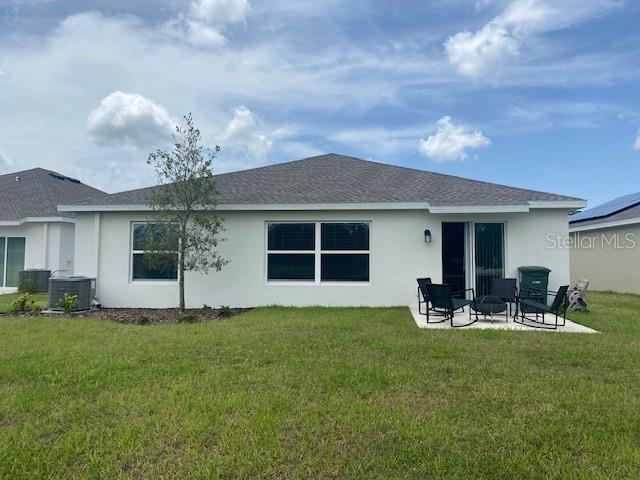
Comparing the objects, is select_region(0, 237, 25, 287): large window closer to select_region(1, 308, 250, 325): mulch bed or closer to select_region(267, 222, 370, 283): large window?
select_region(1, 308, 250, 325): mulch bed

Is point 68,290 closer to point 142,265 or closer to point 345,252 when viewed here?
point 142,265

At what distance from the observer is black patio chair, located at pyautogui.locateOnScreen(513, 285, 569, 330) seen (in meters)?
8.41

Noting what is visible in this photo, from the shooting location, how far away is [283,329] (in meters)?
7.81

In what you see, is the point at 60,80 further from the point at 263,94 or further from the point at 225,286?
the point at 225,286

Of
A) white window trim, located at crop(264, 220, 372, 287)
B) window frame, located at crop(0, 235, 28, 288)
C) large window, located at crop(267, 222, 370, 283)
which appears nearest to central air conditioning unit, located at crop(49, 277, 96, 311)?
white window trim, located at crop(264, 220, 372, 287)

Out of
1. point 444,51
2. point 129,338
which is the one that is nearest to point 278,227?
point 129,338

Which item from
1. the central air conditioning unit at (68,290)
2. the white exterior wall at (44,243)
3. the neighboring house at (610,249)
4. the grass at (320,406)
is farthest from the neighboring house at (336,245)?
the neighboring house at (610,249)

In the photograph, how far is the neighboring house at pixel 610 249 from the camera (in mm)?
15773

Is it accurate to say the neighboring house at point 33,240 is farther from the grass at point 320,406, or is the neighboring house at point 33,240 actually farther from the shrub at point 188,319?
the grass at point 320,406

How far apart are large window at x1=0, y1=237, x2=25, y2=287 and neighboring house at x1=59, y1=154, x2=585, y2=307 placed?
7.20m

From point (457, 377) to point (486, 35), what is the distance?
37.4 ft

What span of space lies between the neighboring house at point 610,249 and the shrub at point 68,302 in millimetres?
18561

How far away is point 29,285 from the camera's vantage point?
15.4m

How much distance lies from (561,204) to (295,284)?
7030mm
